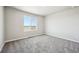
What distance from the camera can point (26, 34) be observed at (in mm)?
5410

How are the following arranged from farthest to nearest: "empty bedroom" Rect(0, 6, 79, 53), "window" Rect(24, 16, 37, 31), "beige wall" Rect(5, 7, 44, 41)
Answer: "window" Rect(24, 16, 37, 31) < "beige wall" Rect(5, 7, 44, 41) < "empty bedroom" Rect(0, 6, 79, 53)

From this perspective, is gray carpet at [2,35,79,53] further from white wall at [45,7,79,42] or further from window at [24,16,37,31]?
window at [24,16,37,31]

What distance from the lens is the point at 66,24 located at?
4672 millimetres

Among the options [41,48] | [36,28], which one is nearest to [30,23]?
[36,28]

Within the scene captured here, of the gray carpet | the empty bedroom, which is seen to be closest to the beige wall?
the empty bedroom

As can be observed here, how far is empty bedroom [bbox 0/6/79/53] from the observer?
3179mm

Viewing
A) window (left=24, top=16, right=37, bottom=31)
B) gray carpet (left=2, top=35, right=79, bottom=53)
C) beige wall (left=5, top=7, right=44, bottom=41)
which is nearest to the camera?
gray carpet (left=2, top=35, right=79, bottom=53)

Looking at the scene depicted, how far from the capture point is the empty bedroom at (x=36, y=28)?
3.18 metres

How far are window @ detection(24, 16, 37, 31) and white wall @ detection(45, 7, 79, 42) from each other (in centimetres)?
155

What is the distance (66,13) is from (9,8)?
148 inches

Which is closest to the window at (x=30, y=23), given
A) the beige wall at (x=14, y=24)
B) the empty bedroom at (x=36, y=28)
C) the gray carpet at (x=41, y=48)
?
the empty bedroom at (x=36, y=28)

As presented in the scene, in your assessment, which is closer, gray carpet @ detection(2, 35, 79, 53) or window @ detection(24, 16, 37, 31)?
gray carpet @ detection(2, 35, 79, 53)
